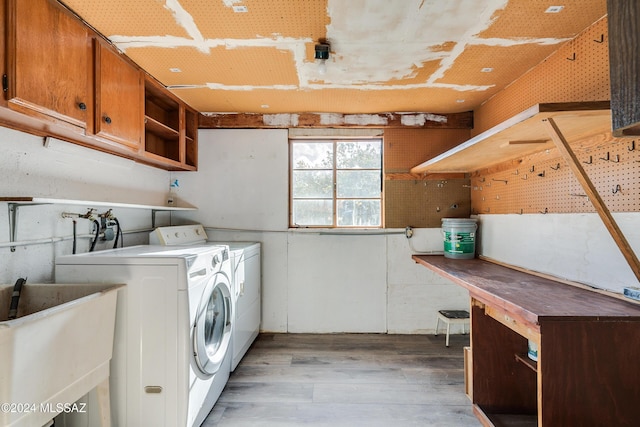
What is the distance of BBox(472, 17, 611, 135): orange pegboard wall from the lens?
1.70 m

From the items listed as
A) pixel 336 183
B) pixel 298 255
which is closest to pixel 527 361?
pixel 298 255

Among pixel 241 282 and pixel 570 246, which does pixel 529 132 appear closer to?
pixel 570 246

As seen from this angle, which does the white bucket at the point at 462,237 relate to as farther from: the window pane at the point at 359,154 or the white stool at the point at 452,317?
the window pane at the point at 359,154

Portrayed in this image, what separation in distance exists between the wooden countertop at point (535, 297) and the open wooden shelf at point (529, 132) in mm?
828

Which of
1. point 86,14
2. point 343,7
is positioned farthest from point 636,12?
point 86,14

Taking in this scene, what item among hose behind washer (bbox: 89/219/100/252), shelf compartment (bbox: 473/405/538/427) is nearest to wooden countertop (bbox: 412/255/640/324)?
shelf compartment (bbox: 473/405/538/427)

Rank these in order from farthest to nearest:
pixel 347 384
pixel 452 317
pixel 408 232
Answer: pixel 408 232, pixel 452 317, pixel 347 384

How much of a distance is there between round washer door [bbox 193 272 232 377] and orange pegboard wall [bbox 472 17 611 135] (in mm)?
2478

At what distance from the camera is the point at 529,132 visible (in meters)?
1.70

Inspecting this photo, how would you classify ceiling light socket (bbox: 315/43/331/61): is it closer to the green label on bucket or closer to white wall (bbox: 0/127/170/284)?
white wall (bbox: 0/127/170/284)

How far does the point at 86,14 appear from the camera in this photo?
1697 millimetres

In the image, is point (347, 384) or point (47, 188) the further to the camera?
point (347, 384)

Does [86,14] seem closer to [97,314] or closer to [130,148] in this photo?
[130,148]

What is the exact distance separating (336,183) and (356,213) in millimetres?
394
